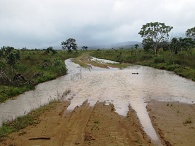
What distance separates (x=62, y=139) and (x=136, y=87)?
1540 centimetres

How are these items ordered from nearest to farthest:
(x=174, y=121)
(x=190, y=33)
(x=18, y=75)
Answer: (x=174, y=121), (x=18, y=75), (x=190, y=33)

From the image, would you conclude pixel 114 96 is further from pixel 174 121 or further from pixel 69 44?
pixel 69 44

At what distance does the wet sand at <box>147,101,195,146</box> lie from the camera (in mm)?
11188

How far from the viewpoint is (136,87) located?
2562cm

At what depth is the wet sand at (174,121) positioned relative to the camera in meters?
11.2

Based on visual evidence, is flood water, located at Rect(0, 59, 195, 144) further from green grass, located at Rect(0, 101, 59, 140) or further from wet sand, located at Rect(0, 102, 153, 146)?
green grass, located at Rect(0, 101, 59, 140)

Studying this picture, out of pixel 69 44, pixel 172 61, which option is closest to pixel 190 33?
A: pixel 172 61

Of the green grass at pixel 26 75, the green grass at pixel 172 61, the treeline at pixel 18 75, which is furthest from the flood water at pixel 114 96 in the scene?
the green grass at pixel 172 61

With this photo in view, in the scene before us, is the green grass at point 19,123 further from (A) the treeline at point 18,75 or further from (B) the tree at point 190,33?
(B) the tree at point 190,33

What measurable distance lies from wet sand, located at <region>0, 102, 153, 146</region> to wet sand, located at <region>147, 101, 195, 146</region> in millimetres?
1001

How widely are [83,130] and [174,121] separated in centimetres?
502

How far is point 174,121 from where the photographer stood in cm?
1390

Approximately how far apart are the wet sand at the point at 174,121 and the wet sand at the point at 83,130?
1.00 m

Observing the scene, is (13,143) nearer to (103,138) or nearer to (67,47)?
(103,138)
